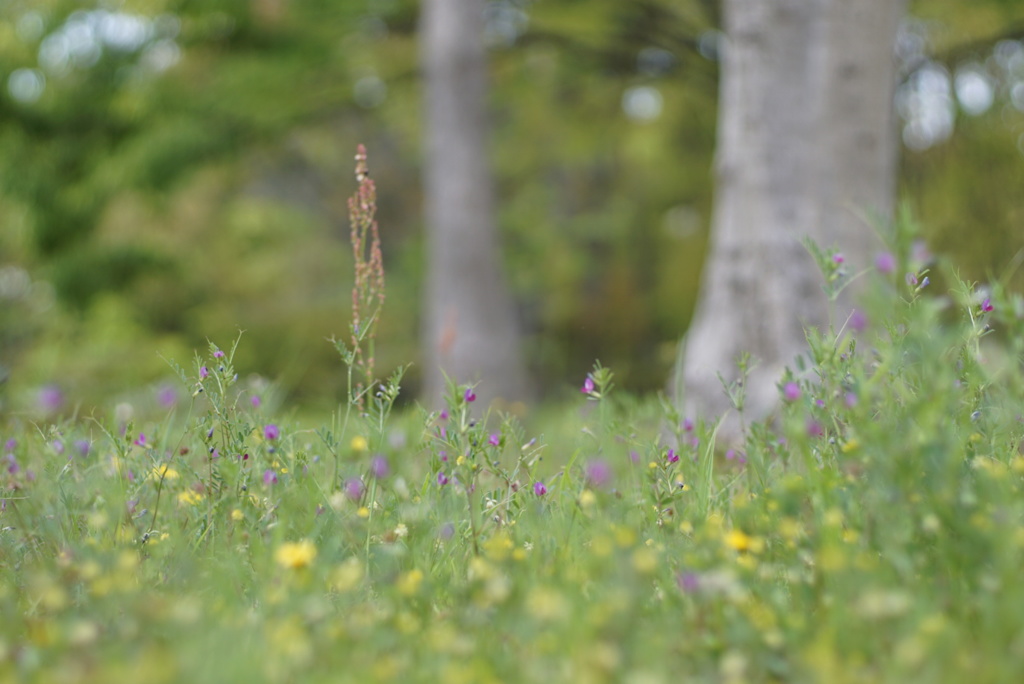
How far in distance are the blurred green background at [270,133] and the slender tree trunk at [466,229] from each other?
0.93m

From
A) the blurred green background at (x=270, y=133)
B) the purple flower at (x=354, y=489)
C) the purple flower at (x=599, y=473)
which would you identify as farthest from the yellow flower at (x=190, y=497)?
the blurred green background at (x=270, y=133)

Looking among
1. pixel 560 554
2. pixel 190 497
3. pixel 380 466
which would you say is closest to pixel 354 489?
pixel 380 466

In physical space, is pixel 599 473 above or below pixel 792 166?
below

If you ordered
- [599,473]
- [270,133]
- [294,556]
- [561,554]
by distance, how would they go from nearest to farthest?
[294,556]
[561,554]
[599,473]
[270,133]

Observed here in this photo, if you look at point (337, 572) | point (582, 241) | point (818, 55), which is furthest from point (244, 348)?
point (337, 572)

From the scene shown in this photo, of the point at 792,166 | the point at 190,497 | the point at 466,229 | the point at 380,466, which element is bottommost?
the point at 466,229

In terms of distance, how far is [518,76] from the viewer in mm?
10227

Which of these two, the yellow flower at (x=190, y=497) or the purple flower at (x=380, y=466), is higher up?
the purple flower at (x=380, y=466)

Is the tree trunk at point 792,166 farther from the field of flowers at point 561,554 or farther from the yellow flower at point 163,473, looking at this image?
the yellow flower at point 163,473

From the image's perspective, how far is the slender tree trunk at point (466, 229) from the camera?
8344 millimetres

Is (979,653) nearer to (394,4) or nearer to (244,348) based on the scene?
(394,4)

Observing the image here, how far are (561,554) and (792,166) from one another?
339 cm

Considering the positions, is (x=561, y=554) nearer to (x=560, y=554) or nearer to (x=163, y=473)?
(x=560, y=554)

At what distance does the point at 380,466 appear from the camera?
1986mm
